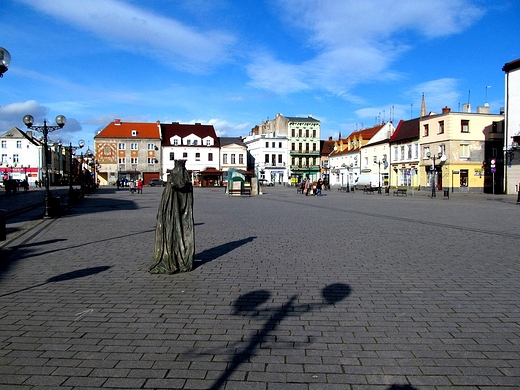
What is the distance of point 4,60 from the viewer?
8.19 meters

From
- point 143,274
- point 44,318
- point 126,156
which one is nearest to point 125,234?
point 143,274

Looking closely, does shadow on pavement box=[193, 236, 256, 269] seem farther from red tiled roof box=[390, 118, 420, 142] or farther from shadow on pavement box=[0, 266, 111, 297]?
red tiled roof box=[390, 118, 420, 142]

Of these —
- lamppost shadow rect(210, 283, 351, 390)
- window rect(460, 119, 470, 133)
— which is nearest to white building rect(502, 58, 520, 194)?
window rect(460, 119, 470, 133)

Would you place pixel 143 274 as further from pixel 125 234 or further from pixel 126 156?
pixel 126 156

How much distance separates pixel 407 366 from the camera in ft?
12.2

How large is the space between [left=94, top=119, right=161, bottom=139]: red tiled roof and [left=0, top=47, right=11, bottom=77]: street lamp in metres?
73.2

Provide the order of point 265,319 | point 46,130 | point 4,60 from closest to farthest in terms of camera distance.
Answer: point 265,319 < point 4,60 < point 46,130

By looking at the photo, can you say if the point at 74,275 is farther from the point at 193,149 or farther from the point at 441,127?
the point at 193,149

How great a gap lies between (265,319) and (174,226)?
112 inches

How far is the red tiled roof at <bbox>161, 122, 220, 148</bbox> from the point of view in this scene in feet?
272

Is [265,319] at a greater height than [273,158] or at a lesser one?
lesser

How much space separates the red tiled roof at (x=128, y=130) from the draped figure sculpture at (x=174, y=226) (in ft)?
247

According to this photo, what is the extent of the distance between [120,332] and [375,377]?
2.58 meters

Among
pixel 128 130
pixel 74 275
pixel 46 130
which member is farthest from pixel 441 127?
pixel 128 130
